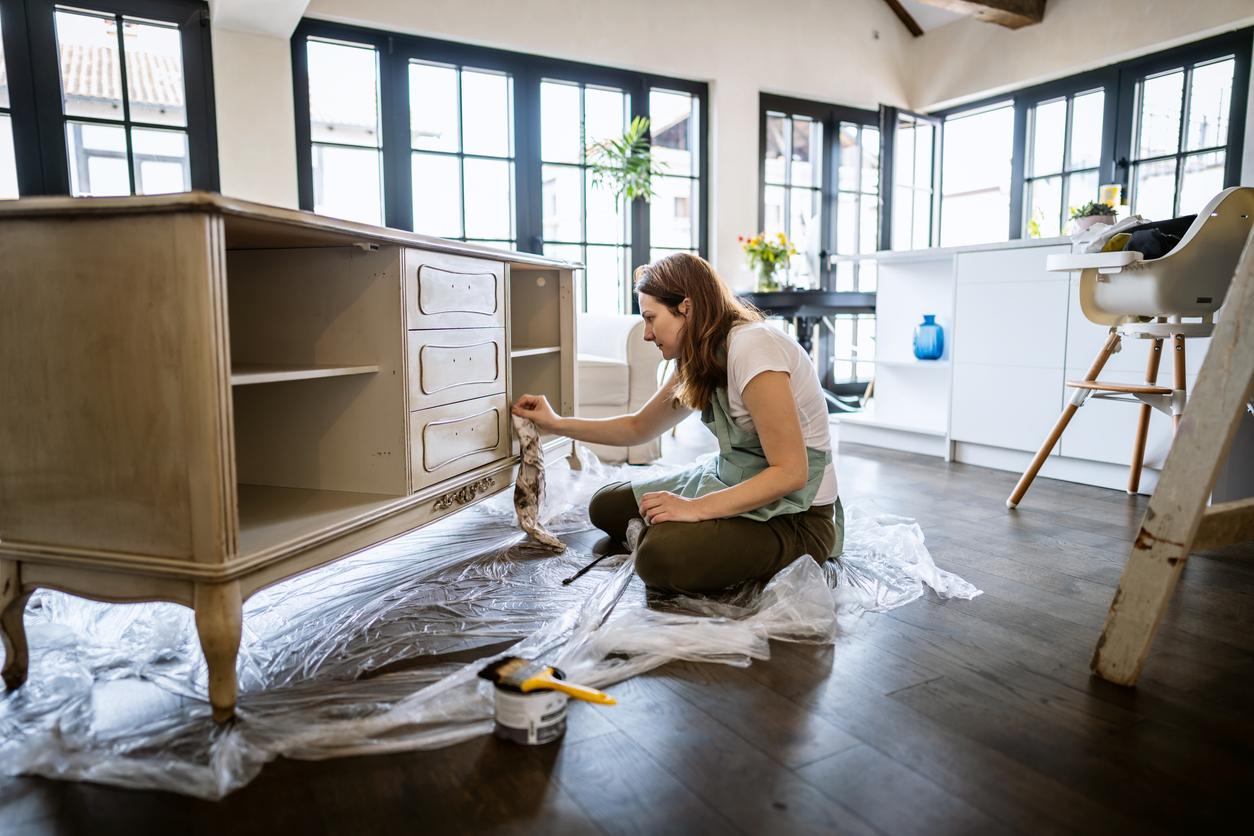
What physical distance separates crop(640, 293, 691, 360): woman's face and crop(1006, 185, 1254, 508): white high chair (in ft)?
4.13

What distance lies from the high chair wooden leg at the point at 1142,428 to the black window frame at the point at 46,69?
3.86 m

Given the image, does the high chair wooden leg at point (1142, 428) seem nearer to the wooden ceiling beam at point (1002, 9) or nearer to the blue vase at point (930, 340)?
the blue vase at point (930, 340)

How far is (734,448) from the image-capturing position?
2.05 meters

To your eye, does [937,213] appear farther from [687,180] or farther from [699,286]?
[699,286]

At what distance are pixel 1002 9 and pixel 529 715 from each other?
5.63 metres

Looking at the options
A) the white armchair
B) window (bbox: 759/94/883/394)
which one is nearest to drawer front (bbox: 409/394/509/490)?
the white armchair

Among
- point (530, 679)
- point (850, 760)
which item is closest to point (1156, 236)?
point (850, 760)

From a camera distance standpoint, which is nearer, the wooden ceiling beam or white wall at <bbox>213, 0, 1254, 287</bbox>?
white wall at <bbox>213, 0, 1254, 287</bbox>

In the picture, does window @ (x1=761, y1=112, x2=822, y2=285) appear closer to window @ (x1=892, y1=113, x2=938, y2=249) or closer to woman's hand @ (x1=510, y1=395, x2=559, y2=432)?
window @ (x1=892, y1=113, x2=938, y2=249)

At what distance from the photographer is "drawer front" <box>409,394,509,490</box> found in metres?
1.83

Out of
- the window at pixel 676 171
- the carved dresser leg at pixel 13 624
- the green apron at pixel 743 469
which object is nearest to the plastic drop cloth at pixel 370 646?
the carved dresser leg at pixel 13 624

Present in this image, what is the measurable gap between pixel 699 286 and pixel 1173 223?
154 cm

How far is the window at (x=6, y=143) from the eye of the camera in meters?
3.59

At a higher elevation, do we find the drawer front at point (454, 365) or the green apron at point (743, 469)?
the drawer front at point (454, 365)
